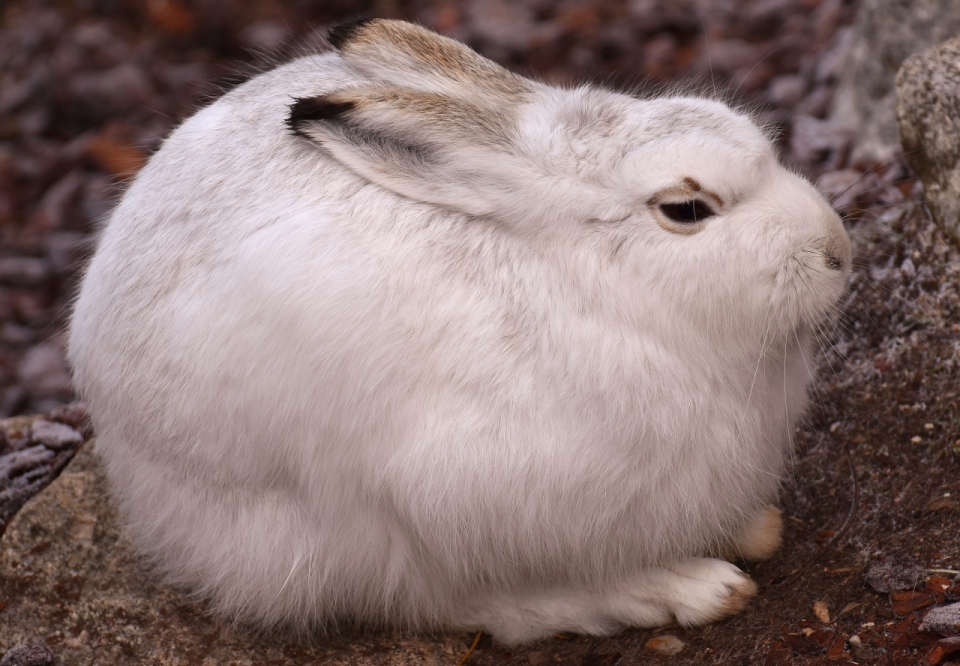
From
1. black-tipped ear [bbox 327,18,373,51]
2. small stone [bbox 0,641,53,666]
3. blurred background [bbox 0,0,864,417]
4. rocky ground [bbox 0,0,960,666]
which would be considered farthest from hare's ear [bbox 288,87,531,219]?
blurred background [bbox 0,0,864,417]

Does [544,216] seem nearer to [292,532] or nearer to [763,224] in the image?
[763,224]

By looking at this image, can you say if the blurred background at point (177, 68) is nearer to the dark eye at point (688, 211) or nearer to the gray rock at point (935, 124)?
the gray rock at point (935, 124)

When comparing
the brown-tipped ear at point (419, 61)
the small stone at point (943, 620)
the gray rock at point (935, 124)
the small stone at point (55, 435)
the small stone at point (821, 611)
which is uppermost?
the gray rock at point (935, 124)

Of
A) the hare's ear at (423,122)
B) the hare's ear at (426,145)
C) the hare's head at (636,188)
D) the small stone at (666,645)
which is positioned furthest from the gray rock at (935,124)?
the small stone at (666,645)

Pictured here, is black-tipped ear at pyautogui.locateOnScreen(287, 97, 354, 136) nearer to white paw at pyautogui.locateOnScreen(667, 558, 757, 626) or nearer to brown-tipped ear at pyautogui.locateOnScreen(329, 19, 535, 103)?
brown-tipped ear at pyautogui.locateOnScreen(329, 19, 535, 103)

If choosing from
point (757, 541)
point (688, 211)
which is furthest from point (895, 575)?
point (688, 211)

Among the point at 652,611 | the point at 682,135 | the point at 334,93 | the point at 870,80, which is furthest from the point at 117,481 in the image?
the point at 870,80

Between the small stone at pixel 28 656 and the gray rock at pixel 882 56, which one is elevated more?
the gray rock at pixel 882 56
